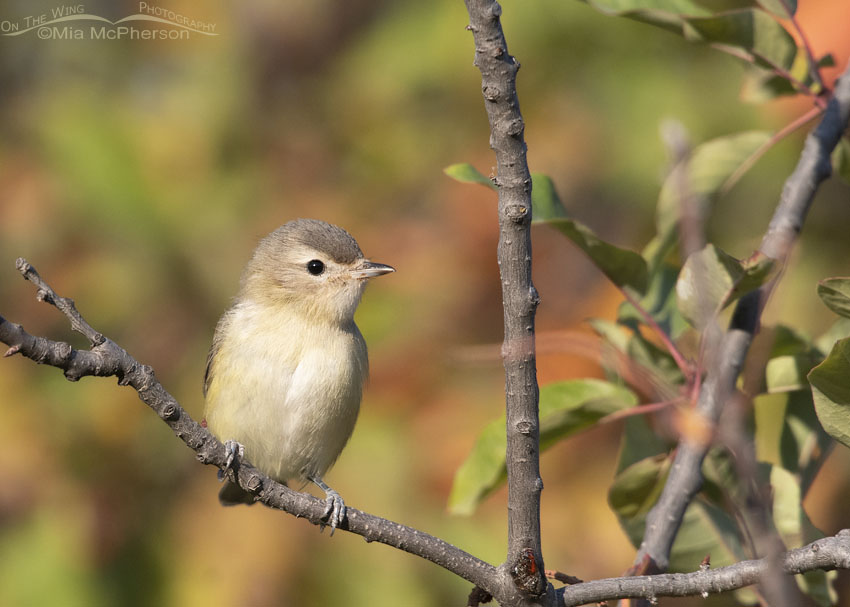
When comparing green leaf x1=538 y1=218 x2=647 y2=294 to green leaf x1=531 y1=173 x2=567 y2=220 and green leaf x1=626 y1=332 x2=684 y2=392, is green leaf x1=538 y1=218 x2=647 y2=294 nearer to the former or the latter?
green leaf x1=531 y1=173 x2=567 y2=220

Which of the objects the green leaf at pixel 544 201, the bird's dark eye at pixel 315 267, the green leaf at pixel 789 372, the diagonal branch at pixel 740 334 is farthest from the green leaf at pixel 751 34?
the bird's dark eye at pixel 315 267

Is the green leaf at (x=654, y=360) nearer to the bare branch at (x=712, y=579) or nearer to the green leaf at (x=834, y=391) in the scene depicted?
the green leaf at (x=834, y=391)

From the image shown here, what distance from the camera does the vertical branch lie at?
60.7 inches

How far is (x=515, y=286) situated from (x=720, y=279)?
3.04 feet

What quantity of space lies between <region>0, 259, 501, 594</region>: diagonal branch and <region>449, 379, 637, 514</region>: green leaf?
661 millimetres

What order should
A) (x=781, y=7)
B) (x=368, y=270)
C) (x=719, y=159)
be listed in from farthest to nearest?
(x=368, y=270) → (x=719, y=159) → (x=781, y=7)

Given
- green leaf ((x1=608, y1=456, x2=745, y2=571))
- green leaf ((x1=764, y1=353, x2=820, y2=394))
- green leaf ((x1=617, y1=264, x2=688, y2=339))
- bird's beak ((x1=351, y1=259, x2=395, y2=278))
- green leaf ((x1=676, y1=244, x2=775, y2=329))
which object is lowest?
green leaf ((x1=608, y1=456, x2=745, y2=571))

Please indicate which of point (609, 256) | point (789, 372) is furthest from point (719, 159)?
point (789, 372)

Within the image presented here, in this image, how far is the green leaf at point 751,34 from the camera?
2.67 metres

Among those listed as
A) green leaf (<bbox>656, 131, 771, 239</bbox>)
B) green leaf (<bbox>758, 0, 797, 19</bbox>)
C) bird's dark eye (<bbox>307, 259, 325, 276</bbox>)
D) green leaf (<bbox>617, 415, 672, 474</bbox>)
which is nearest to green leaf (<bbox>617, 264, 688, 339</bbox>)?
green leaf (<bbox>656, 131, 771, 239</bbox>)

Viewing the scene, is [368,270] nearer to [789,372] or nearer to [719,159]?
[719,159]

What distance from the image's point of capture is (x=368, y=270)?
3.80 meters

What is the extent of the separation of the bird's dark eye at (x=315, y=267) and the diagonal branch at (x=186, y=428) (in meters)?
1.76

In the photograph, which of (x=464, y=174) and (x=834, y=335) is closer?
(x=464, y=174)
